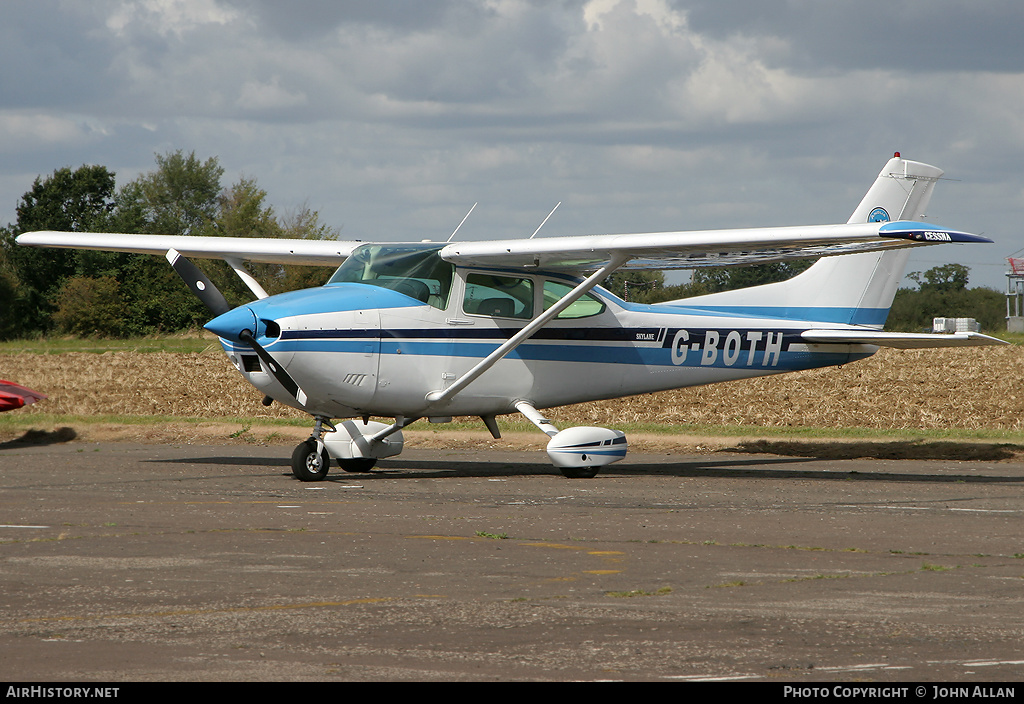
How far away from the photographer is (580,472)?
14453 millimetres

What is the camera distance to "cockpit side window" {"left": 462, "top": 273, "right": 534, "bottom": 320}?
1440cm

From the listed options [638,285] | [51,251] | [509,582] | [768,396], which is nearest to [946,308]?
[638,285]

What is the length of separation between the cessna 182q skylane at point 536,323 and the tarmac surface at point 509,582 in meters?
1.45

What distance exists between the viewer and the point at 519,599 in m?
6.14

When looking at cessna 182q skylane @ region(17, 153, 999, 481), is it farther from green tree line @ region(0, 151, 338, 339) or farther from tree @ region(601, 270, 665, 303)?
tree @ region(601, 270, 665, 303)

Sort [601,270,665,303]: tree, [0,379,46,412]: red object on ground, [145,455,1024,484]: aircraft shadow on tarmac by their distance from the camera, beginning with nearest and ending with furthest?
[145,455,1024,484]: aircraft shadow on tarmac < [0,379,46,412]: red object on ground < [601,270,665,303]: tree

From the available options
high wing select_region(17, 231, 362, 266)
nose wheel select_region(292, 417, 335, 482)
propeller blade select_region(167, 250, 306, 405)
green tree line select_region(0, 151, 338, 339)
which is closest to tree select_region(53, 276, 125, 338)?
green tree line select_region(0, 151, 338, 339)

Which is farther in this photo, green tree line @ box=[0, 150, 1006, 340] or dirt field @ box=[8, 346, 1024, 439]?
green tree line @ box=[0, 150, 1006, 340]

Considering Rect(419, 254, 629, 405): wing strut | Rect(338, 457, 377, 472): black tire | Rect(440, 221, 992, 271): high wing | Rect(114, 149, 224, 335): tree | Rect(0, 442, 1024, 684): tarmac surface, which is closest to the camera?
Rect(0, 442, 1024, 684): tarmac surface

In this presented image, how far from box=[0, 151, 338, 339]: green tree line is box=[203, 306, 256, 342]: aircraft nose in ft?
122

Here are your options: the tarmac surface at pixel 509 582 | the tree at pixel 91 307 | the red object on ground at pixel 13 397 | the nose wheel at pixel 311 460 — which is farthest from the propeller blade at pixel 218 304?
the tree at pixel 91 307

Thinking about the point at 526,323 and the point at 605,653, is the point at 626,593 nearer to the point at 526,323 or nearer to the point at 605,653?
the point at 605,653

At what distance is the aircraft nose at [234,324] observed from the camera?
12.5 m
